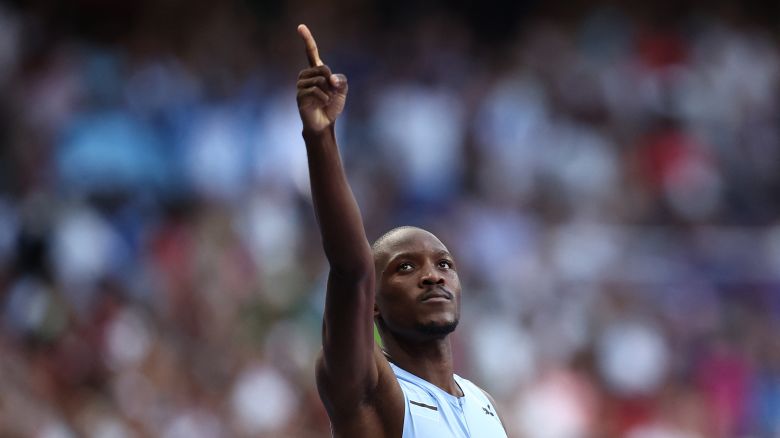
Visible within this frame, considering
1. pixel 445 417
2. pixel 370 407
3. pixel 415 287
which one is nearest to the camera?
pixel 370 407

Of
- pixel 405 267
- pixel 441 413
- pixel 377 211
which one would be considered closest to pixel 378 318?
pixel 405 267

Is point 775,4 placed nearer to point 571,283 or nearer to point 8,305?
point 571,283

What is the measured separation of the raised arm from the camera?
3686 millimetres

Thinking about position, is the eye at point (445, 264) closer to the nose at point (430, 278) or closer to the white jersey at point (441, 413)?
the nose at point (430, 278)

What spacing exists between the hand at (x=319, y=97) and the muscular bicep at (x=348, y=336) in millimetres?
459

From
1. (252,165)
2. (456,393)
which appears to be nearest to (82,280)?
(252,165)

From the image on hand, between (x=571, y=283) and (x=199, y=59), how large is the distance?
4.12 m

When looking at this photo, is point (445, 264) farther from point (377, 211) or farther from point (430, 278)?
point (377, 211)

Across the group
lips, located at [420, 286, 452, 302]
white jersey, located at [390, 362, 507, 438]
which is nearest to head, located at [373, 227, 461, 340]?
lips, located at [420, 286, 452, 302]

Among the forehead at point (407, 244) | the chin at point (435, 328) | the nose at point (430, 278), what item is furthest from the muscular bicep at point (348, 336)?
the forehead at point (407, 244)

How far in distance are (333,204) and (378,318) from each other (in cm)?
94

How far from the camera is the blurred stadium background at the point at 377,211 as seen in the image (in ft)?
31.0

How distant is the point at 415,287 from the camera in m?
4.36

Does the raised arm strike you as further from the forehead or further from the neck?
the forehead
